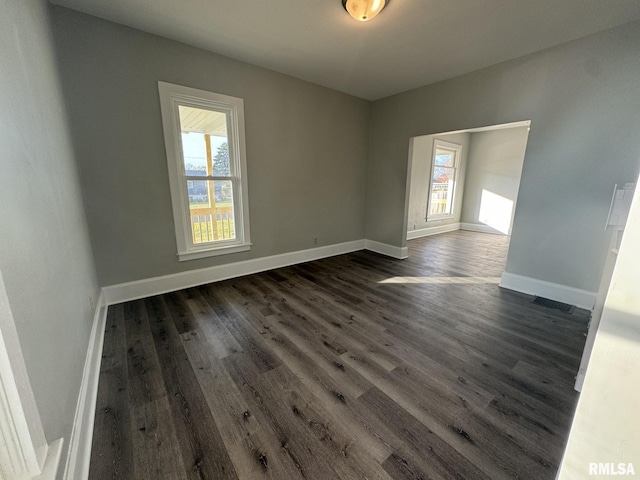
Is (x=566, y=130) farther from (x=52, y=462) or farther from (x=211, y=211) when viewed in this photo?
(x=52, y=462)

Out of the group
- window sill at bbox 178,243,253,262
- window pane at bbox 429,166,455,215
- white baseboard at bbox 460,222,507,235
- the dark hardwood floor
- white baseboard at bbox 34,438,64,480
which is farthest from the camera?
white baseboard at bbox 460,222,507,235

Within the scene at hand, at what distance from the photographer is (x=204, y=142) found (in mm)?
2924

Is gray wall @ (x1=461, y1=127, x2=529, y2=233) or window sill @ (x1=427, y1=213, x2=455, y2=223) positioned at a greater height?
gray wall @ (x1=461, y1=127, x2=529, y2=233)

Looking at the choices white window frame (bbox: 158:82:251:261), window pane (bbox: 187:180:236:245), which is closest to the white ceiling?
white window frame (bbox: 158:82:251:261)

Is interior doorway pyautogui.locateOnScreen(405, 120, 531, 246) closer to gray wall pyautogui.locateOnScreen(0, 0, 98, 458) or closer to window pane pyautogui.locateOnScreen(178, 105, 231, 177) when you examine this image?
window pane pyautogui.locateOnScreen(178, 105, 231, 177)

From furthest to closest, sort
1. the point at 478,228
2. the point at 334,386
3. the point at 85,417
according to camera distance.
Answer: the point at 478,228, the point at 334,386, the point at 85,417

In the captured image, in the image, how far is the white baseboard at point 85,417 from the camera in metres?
1.00

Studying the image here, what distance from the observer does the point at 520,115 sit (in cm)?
278

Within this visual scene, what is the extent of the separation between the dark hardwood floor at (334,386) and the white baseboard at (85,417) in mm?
47

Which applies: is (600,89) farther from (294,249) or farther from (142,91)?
(142,91)

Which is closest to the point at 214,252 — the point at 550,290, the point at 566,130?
the point at 550,290

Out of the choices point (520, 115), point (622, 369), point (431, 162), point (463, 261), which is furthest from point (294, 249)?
point (431, 162)

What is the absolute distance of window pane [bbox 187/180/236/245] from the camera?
298cm

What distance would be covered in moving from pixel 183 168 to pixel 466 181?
7.04 m
